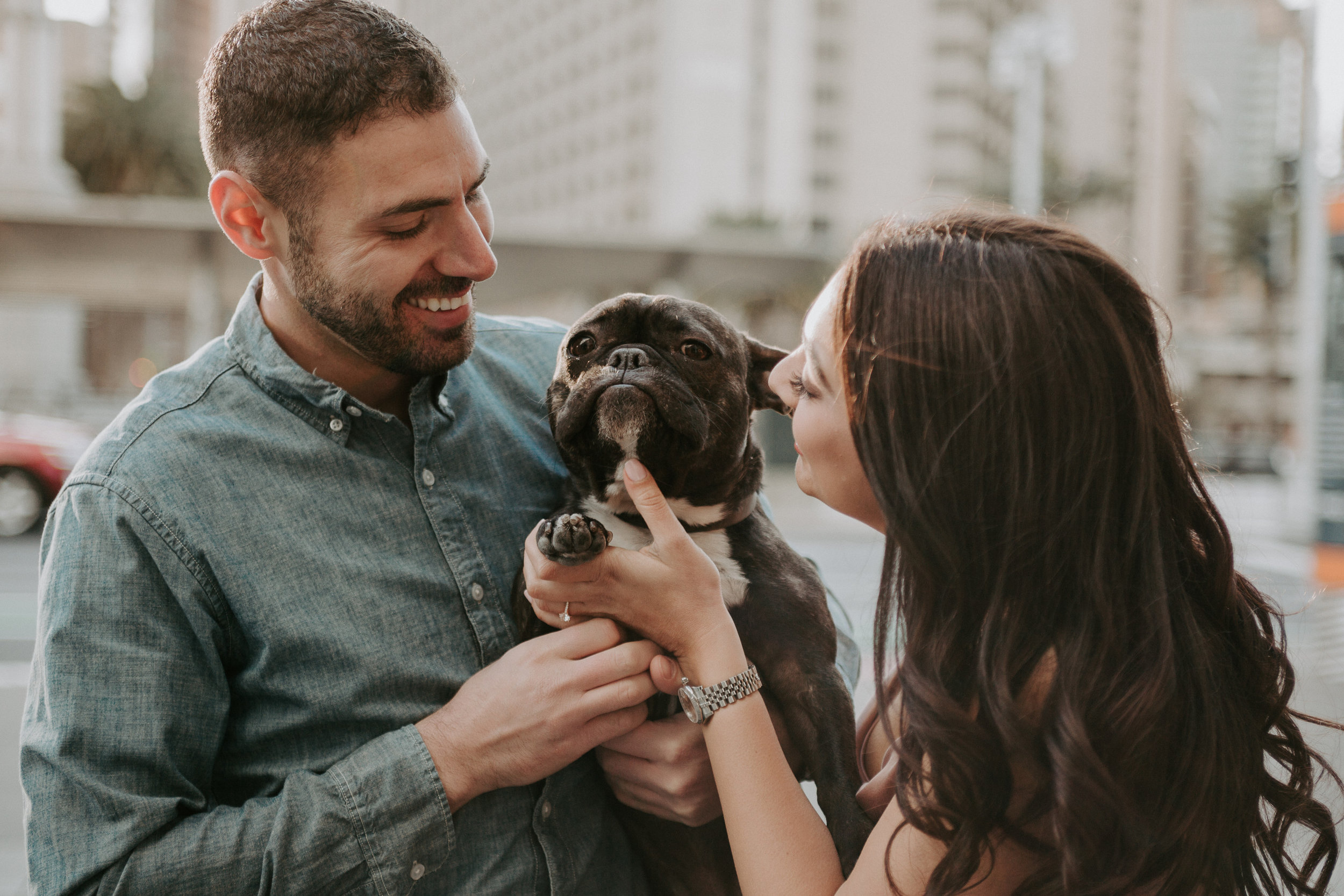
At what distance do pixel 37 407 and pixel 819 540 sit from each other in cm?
1697

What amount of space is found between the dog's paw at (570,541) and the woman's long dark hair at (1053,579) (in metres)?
0.47

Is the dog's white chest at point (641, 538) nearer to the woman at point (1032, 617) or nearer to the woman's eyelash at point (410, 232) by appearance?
the woman at point (1032, 617)

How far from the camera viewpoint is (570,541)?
164 centimetres

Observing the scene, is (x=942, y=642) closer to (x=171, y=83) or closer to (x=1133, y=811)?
(x=1133, y=811)

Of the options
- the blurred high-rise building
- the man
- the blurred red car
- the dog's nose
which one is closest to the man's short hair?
the man

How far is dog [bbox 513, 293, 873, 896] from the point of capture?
1.87 m

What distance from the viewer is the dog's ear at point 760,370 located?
91.7 inches

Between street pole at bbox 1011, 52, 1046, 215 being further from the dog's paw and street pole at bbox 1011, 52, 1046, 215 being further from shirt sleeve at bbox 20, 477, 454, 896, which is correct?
shirt sleeve at bbox 20, 477, 454, 896

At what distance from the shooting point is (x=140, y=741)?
56.1 inches

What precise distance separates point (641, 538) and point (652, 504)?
1.04ft

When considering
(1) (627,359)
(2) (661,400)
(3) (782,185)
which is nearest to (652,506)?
(2) (661,400)

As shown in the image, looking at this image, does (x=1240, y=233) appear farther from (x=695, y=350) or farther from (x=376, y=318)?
(x=376, y=318)

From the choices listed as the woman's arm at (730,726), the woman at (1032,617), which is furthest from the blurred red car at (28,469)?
the woman at (1032,617)

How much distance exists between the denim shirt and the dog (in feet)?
0.61
